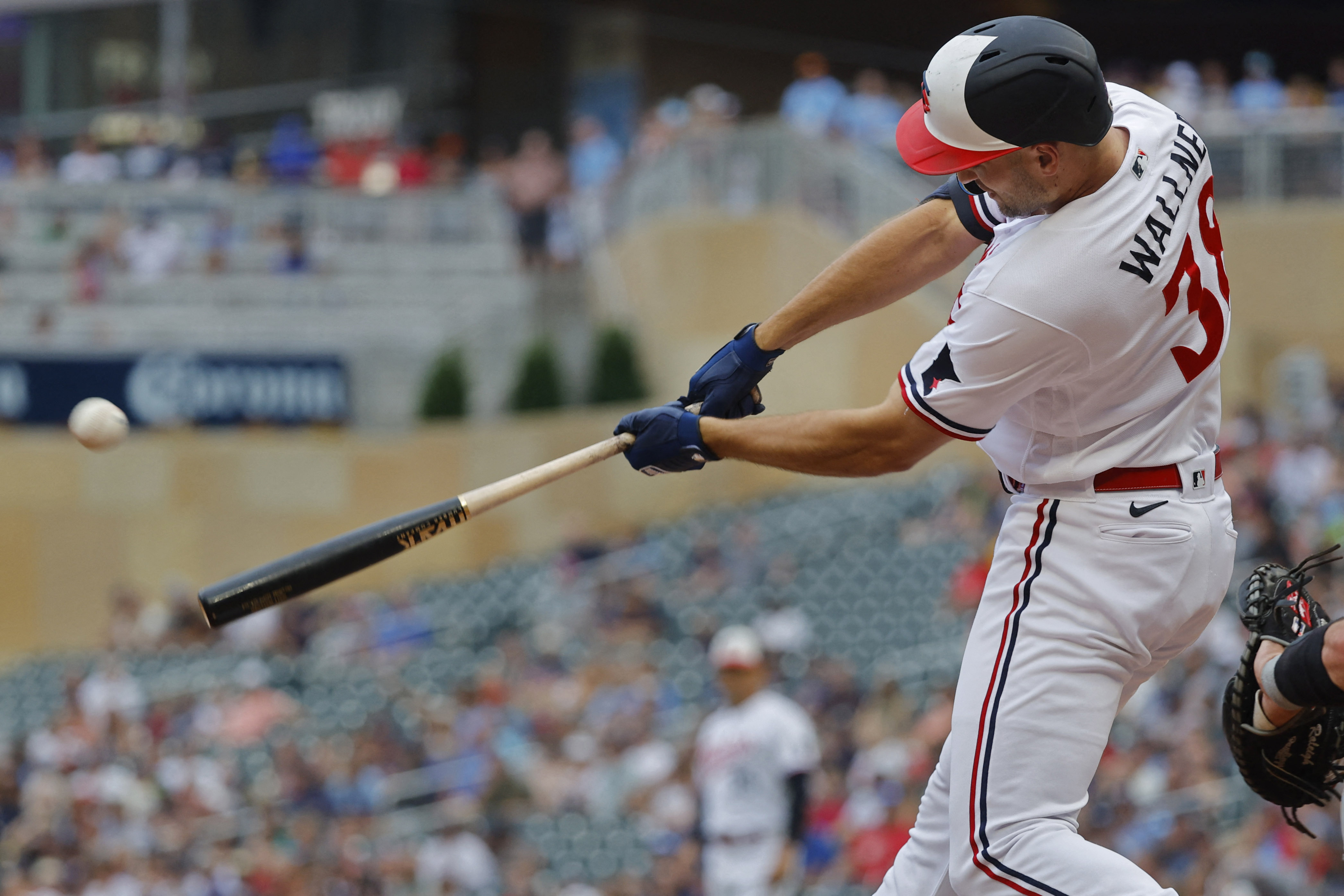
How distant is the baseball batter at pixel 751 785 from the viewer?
6.18 metres

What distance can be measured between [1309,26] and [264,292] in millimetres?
11764

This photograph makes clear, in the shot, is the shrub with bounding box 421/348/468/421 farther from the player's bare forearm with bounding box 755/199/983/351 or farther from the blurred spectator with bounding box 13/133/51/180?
the player's bare forearm with bounding box 755/199/983/351

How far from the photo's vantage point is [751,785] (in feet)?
20.4

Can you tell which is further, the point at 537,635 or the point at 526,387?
the point at 526,387

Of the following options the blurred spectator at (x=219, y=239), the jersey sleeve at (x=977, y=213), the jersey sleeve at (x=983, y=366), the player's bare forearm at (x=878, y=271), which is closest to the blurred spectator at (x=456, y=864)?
the player's bare forearm at (x=878, y=271)

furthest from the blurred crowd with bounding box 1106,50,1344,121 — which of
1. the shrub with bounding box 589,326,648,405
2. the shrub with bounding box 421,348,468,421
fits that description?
the shrub with bounding box 421,348,468,421

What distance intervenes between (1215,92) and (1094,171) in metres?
12.2

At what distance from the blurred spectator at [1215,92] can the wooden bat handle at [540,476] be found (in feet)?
38.7

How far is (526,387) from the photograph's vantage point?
1705 centimetres

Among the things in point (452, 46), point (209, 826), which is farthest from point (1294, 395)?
point (452, 46)

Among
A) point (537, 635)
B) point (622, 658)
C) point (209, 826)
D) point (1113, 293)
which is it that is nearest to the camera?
point (1113, 293)

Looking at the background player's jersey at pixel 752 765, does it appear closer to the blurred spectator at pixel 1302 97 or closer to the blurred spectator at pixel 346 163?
the blurred spectator at pixel 1302 97

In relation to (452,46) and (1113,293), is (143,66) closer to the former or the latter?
(452,46)

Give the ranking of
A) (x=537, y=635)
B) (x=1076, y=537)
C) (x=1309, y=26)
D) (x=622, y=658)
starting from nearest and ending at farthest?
(x=1076, y=537) → (x=622, y=658) → (x=537, y=635) → (x=1309, y=26)
